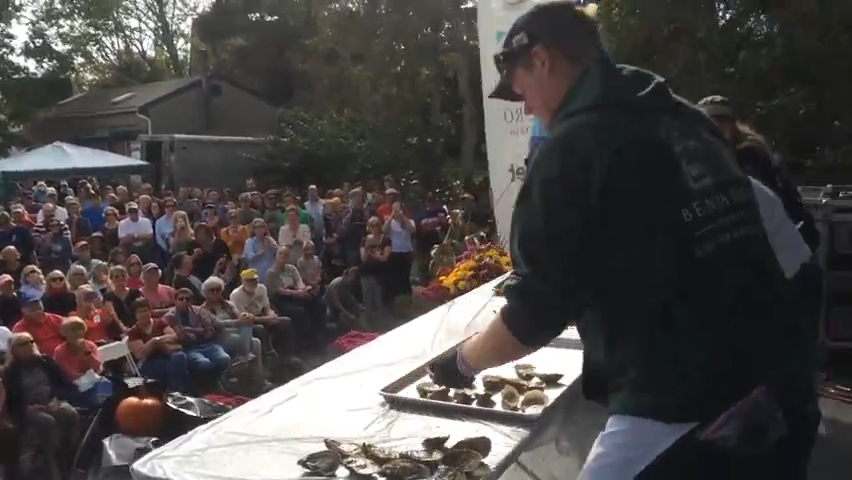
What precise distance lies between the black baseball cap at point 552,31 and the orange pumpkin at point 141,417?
340 cm

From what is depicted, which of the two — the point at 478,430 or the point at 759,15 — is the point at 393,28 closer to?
the point at 759,15

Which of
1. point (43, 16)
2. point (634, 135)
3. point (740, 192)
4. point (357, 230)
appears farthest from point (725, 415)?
point (43, 16)

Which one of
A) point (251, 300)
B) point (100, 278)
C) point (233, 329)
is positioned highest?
point (100, 278)

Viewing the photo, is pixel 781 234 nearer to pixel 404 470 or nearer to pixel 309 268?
pixel 404 470

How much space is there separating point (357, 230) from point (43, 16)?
29331 millimetres

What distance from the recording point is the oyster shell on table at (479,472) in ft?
7.72

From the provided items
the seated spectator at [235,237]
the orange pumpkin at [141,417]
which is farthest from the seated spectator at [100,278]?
the orange pumpkin at [141,417]

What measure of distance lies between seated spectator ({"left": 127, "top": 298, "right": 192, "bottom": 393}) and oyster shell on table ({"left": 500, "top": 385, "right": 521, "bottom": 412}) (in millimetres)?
3681

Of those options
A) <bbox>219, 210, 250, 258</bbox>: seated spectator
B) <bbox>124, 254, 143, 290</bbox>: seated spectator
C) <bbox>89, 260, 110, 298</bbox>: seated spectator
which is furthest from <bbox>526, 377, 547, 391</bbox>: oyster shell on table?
<bbox>219, 210, 250, 258</bbox>: seated spectator

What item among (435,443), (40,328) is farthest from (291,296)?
(435,443)

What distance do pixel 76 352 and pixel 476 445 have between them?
371 centimetres

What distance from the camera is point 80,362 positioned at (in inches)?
213

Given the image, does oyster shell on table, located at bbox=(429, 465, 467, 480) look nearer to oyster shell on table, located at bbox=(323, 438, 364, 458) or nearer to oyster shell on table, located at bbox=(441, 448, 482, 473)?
oyster shell on table, located at bbox=(441, 448, 482, 473)

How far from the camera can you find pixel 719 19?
1279cm
